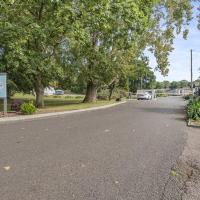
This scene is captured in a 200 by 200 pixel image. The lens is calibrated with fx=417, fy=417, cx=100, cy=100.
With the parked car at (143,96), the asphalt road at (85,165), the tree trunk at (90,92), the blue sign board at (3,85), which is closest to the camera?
the asphalt road at (85,165)

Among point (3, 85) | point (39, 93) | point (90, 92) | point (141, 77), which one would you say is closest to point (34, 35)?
point (3, 85)

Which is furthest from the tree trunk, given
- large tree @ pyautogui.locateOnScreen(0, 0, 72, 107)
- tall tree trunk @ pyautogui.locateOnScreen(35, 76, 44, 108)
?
tall tree trunk @ pyautogui.locateOnScreen(35, 76, 44, 108)

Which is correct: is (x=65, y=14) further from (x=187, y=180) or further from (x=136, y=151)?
(x=187, y=180)

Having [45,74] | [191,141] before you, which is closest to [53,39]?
[45,74]

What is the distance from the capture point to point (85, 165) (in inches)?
339

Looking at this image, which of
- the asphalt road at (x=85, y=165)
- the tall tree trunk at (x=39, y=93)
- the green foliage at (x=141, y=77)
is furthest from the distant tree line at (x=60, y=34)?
the green foliage at (x=141, y=77)

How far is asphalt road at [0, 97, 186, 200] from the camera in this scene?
6516 millimetres

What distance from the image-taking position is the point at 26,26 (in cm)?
2853

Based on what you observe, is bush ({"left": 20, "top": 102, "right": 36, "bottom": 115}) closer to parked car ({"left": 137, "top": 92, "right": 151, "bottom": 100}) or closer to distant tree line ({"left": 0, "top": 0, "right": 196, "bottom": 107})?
distant tree line ({"left": 0, "top": 0, "right": 196, "bottom": 107})

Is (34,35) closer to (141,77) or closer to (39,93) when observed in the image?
(39,93)

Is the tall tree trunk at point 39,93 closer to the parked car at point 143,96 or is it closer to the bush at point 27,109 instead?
the bush at point 27,109

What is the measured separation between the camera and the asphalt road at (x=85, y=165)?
652 cm

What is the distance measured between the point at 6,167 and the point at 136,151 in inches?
143

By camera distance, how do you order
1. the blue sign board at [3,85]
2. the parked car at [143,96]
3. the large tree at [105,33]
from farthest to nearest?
the parked car at [143,96] → the large tree at [105,33] → the blue sign board at [3,85]
